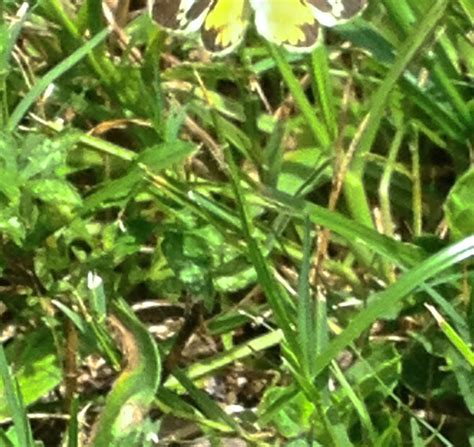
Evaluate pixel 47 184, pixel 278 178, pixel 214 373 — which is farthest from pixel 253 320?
pixel 47 184

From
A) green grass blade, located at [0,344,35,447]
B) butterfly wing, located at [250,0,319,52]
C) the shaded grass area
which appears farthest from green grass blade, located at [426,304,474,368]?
green grass blade, located at [0,344,35,447]

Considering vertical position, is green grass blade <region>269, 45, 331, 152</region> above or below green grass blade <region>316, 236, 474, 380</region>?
above

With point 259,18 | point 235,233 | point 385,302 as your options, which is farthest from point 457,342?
point 259,18

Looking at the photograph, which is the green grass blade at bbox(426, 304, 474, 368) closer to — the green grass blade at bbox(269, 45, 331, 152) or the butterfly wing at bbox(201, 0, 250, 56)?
the green grass blade at bbox(269, 45, 331, 152)

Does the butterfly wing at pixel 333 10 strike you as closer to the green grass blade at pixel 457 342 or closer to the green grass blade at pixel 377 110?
the green grass blade at pixel 377 110

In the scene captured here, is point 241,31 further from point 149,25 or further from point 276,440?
point 276,440

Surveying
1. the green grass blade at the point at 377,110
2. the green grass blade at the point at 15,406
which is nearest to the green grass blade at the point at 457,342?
the green grass blade at the point at 377,110

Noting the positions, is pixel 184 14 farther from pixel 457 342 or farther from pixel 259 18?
pixel 457 342
